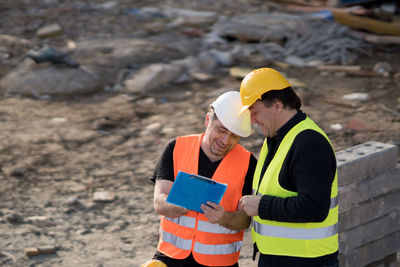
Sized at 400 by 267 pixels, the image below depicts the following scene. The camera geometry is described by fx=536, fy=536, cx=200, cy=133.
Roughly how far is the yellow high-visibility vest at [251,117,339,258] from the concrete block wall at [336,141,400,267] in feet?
3.95

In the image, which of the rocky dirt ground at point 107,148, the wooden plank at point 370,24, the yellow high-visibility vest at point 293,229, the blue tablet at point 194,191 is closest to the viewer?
the yellow high-visibility vest at point 293,229

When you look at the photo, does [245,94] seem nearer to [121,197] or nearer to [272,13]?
[121,197]

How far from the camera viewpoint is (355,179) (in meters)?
4.23

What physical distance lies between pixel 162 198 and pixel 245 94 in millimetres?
892

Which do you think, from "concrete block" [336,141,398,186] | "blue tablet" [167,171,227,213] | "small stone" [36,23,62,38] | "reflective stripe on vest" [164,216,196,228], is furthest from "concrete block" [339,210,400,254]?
"small stone" [36,23,62,38]

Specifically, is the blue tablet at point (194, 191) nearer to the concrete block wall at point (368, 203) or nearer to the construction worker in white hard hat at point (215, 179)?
the construction worker in white hard hat at point (215, 179)

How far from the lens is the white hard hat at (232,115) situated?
3.26 meters

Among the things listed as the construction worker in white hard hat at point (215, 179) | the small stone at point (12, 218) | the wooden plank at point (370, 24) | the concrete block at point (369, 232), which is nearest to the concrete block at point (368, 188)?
the concrete block at point (369, 232)

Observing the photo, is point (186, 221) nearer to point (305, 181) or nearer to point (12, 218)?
point (305, 181)

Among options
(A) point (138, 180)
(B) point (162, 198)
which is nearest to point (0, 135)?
(A) point (138, 180)

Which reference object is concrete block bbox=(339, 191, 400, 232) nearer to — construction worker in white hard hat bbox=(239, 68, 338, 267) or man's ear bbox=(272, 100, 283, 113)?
construction worker in white hard hat bbox=(239, 68, 338, 267)

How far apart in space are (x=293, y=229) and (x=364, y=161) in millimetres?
1575

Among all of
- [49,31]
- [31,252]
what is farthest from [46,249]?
[49,31]

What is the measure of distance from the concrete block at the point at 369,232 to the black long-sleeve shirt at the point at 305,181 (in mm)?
1604
